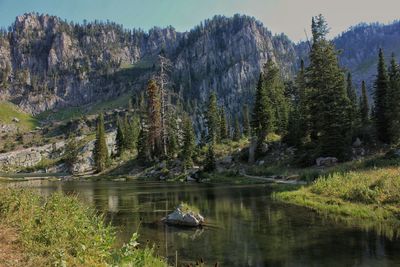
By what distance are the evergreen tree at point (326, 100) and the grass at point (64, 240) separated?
172 feet

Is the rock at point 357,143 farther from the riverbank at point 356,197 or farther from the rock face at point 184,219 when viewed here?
the rock face at point 184,219

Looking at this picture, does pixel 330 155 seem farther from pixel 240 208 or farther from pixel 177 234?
Answer: pixel 177 234

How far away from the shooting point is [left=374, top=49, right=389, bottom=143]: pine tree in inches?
2564

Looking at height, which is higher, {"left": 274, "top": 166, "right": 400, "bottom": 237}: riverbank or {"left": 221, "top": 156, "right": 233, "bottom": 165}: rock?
{"left": 221, "top": 156, "right": 233, "bottom": 165}: rock

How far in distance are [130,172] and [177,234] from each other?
84.5m

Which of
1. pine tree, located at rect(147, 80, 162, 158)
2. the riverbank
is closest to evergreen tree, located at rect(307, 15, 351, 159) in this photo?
the riverbank

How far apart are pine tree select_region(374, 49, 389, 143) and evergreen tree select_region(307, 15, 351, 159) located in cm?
480

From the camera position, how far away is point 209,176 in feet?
247

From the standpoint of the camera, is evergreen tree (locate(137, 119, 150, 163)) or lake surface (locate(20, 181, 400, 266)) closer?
lake surface (locate(20, 181, 400, 266))

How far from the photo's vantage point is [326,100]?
68.4 m

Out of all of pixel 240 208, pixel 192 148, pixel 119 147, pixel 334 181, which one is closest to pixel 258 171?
pixel 192 148

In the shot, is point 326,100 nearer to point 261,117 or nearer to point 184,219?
point 261,117

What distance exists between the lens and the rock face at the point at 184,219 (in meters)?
26.5

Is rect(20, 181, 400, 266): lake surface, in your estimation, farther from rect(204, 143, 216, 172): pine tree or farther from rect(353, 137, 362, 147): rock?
rect(204, 143, 216, 172): pine tree
